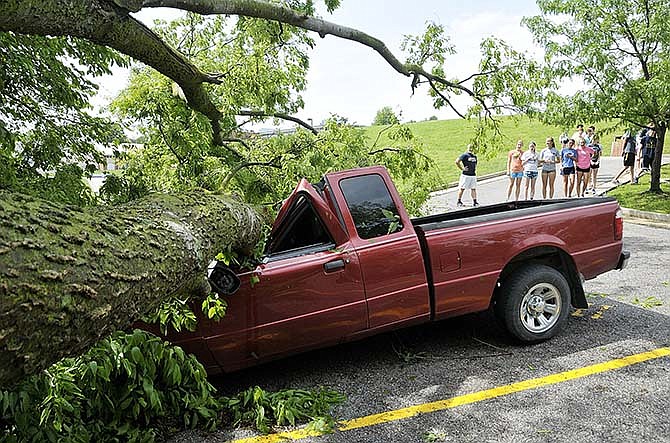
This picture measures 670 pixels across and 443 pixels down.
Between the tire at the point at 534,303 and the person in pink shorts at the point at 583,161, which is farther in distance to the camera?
the person in pink shorts at the point at 583,161

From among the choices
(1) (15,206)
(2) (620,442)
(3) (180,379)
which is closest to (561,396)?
(2) (620,442)

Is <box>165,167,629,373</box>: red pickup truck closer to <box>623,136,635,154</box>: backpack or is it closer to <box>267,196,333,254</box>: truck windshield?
<box>267,196,333,254</box>: truck windshield

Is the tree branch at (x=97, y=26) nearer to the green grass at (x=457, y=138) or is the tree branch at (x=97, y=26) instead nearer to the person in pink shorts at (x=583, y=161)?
the person in pink shorts at (x=583, y=161)

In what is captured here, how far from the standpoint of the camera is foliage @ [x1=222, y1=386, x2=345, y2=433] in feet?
12.1

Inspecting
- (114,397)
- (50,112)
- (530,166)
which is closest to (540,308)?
(114,397)

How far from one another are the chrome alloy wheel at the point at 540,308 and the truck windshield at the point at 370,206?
1381mm

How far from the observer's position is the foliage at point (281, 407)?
368 centimetres

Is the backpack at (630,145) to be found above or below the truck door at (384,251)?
above

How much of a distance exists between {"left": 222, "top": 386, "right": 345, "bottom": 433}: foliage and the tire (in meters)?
1.74

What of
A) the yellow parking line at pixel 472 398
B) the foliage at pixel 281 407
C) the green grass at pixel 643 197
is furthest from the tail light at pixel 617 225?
the green grass at pixel 643 197

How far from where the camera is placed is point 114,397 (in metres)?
3.49

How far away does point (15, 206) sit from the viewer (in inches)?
67.3

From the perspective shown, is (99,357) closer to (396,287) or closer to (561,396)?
(396,287)

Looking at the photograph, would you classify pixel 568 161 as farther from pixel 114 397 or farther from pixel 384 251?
pixel 114 397
